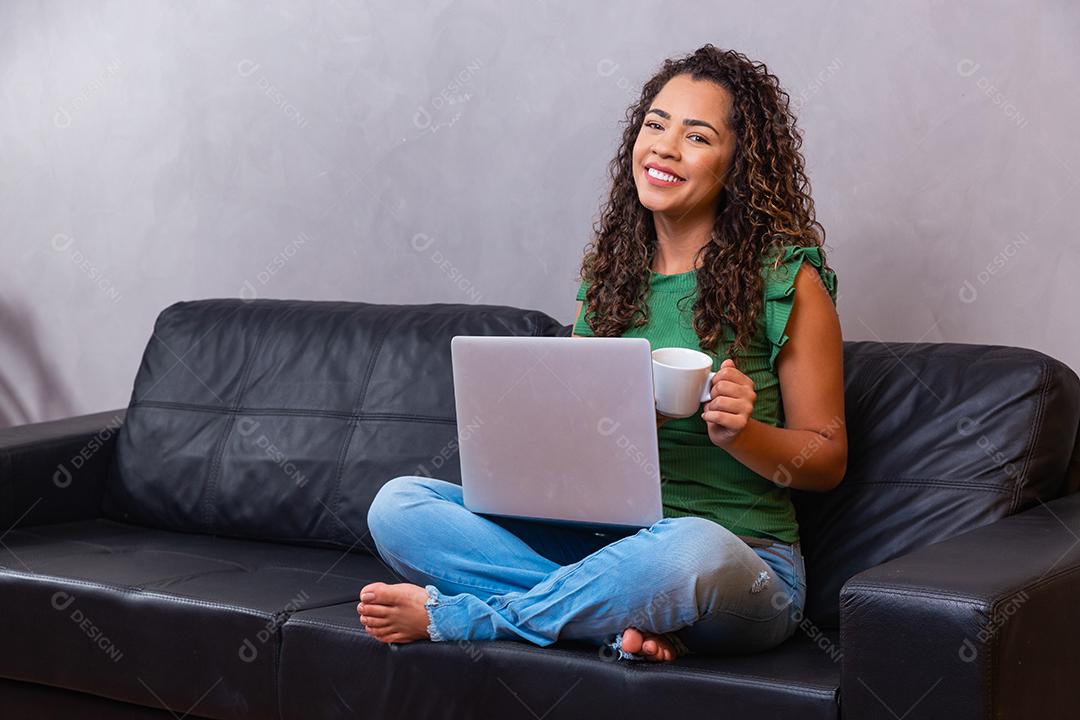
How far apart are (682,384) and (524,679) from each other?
463 millimetres

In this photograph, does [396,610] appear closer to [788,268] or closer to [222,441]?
[788,268]

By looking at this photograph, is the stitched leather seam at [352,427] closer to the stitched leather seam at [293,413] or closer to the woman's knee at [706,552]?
the stitched leather seam at [293,413]

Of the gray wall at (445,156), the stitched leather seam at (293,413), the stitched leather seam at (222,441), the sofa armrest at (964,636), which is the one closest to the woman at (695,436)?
the sofa armrest at (964,636)

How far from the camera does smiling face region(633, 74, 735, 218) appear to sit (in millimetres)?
2133

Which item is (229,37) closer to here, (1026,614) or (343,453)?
(343,453)

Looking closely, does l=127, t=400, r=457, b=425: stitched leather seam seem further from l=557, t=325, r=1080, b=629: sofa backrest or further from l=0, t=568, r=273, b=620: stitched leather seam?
l=557, t=325, r=1080, b=629: sofa backrest

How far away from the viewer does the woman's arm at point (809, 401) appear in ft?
6.36

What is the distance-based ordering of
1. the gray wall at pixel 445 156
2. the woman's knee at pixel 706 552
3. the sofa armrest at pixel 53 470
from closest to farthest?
the woman's knee at pixel 706 552 → the gray wall at pixel 445 156 → the sofa armrest at pixel 53 470

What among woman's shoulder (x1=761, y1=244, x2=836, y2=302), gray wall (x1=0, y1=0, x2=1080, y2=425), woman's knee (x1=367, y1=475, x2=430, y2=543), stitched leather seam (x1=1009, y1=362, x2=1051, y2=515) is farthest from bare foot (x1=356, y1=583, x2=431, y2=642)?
gray wall (x1=0, y1=0, x2=1080, y2=425)

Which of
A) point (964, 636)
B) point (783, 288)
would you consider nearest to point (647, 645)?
point (964, 636)

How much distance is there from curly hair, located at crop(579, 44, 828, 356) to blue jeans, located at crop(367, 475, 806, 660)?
14.3 inches

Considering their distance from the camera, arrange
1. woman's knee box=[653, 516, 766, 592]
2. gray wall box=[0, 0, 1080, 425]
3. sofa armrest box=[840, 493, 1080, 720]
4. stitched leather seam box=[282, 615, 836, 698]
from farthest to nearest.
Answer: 1. gray wall box=[0, 0, 1080, 425]
2. woman's knee box=[653, 516, 766, 592]
3. stitched leather seam box=[282, 615, 836, 698]
4. sofa armrest box=[840, 493, 1080, 720]

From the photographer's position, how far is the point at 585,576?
180 cm

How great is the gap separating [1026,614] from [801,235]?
2.56 ft
